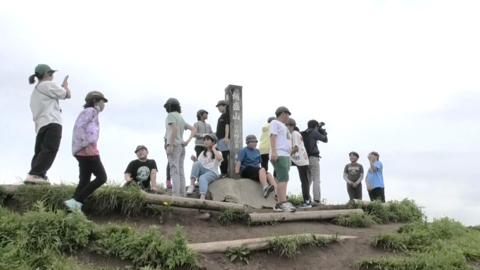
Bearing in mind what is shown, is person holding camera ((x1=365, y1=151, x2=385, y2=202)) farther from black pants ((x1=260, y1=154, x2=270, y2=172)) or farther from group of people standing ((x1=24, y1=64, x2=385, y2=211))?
black pants ((x1=260, y1=154, x2=270, y2=172))

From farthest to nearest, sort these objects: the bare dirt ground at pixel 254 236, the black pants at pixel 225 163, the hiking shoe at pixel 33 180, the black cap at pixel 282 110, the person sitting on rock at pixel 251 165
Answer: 1. the black pants at pixel 225 163
2. the person sitting on rock at pixel 251 165
3. the black cap at pixel 282 110
4. the hiking shoe at pixel 33 180
5. the bare dirt ground at pixel 254 236

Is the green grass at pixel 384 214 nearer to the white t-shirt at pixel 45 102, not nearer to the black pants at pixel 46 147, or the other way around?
the black pants at pixel 46 147

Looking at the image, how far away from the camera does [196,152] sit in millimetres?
10727

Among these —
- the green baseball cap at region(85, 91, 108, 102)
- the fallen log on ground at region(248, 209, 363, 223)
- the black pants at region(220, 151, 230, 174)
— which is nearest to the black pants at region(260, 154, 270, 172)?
the black pants at region(220, 151, 230, 174)

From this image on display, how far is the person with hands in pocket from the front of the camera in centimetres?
870

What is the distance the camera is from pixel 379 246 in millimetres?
7367

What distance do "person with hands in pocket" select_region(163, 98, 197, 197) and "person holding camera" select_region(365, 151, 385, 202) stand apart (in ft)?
14.8

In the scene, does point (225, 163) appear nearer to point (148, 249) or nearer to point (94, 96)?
point (94, 96)

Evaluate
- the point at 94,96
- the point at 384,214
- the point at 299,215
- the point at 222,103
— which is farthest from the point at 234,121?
the point at 94,96

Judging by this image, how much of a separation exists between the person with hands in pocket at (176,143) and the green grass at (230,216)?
1.38 metres

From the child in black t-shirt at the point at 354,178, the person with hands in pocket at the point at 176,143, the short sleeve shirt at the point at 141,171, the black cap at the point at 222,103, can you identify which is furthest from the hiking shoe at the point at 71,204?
the child in black t-shirt at the point at 354,178

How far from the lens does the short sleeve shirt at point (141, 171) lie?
874 cm

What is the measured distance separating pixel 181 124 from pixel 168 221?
7.34 ft

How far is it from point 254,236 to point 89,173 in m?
2.50
